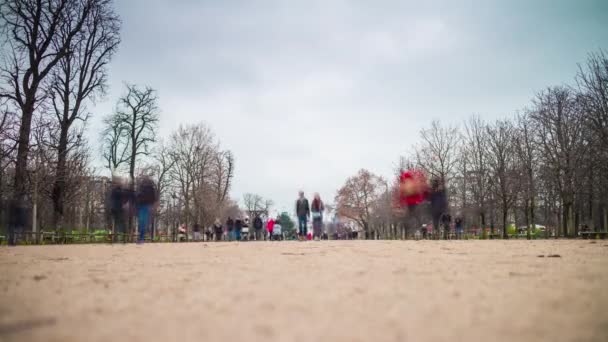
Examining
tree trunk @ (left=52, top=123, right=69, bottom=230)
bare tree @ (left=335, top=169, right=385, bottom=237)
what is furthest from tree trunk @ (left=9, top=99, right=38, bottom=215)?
bare tree @ (left=335, top=169, right=385, bottom=237)

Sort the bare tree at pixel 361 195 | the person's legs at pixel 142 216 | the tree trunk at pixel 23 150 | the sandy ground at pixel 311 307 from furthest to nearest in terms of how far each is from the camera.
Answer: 1. the bare tree at pixel 361 195
2. the tree trunk at pixel 23 150
3. the person's legs at pixel 142 216
4. the sandy ground at pixel 311 307

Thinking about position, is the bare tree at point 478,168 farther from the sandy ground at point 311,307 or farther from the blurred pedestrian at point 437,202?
the sandy ground at point 311,307

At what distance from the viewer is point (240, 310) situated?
247 centimetres

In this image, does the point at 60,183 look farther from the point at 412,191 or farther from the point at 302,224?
the point at 412,191

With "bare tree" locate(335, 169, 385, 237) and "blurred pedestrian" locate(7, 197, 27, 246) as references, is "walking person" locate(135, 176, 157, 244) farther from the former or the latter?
"bare tree" locate(335, 169, 385, 237)

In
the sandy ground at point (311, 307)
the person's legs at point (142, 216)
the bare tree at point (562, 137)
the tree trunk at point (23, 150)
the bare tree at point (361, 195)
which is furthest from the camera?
the bare tree at point (361, 195)

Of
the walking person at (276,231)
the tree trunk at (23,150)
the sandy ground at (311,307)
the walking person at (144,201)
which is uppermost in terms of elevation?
the tree trunk at (23,150)

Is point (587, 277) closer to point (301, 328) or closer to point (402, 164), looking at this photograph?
point (301, 328)

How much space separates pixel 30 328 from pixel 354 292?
7.06ft

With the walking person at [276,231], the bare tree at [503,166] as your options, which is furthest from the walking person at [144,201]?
the bare tree at [503,166]

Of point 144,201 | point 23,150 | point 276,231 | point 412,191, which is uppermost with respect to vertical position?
point 23,150

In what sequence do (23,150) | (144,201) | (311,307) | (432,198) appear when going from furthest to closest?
1. (432,198)
2. (23,150)
3. (144,201)
4. (311,307)

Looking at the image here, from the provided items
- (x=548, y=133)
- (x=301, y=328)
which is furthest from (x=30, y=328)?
(x=548, y=133)

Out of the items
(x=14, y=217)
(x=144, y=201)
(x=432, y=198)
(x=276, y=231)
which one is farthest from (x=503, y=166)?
(x=14, y=217)
